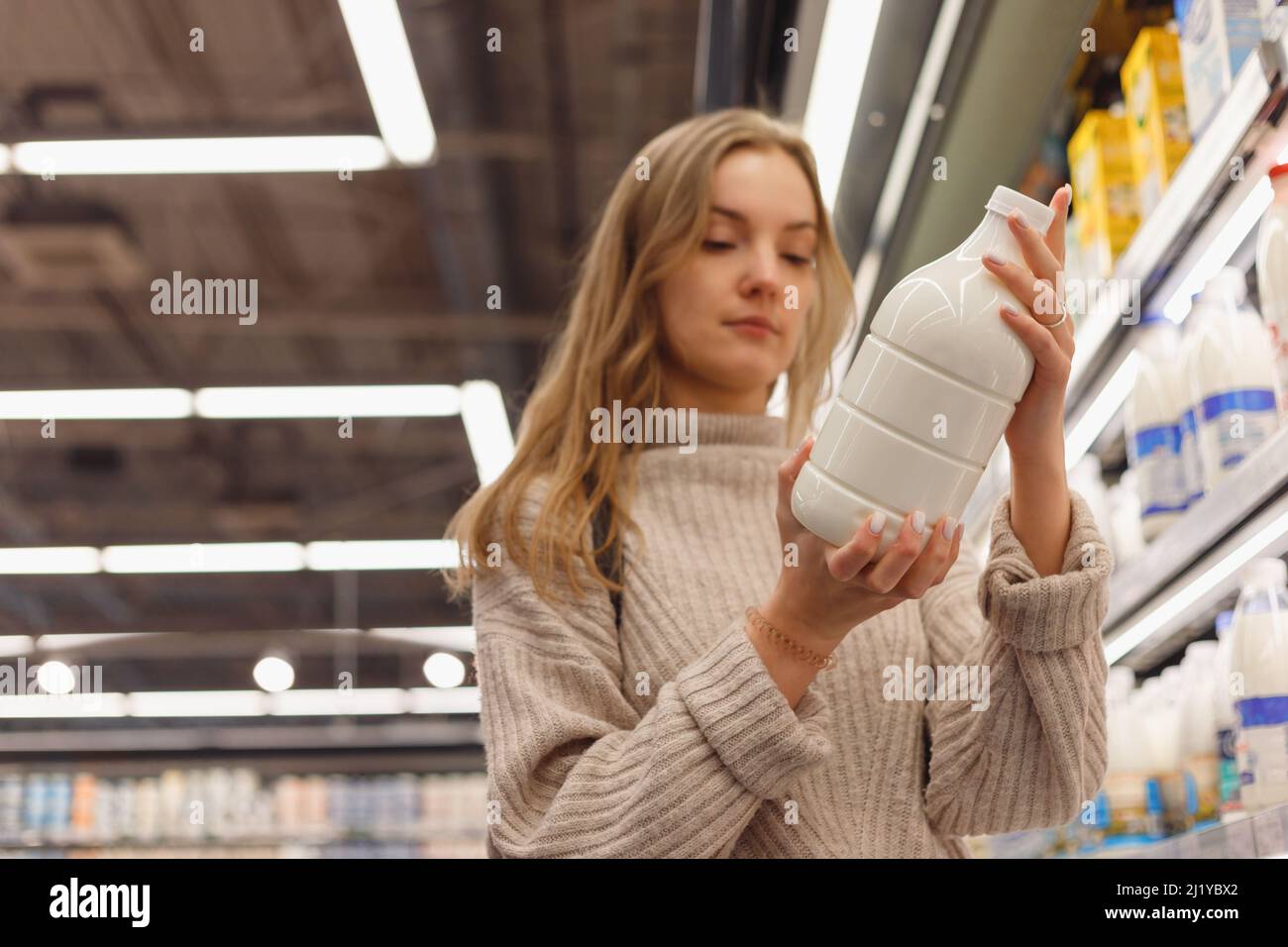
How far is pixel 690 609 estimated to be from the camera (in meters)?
1.27

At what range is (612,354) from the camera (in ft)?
4.83

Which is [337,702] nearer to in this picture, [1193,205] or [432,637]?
[432,637]

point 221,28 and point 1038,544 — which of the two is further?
point 221,28

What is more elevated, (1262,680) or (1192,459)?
(1192,459)

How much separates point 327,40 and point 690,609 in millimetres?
4671

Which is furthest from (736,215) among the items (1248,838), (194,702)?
(194,702)

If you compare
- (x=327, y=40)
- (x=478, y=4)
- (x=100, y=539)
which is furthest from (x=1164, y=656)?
(x=100, y=539)

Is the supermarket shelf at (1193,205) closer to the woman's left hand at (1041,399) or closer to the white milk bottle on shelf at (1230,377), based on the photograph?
the white milk bottle on shelf at (1230,377)

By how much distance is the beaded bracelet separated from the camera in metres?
1.07

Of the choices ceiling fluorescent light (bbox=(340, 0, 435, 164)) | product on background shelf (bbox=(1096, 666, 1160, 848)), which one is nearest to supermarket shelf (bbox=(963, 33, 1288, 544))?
product on background shelf (bbox=(1096, 666, 1160, 848))

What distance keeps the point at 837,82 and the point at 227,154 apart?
1807 millimetres

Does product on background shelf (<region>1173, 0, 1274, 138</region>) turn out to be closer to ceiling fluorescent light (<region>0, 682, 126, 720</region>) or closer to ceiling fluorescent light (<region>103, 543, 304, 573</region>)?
ceiling fluorescent light (<region>103, 543, 304, 573</region>)

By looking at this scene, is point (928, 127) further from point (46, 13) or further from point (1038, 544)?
point (46, 13)
